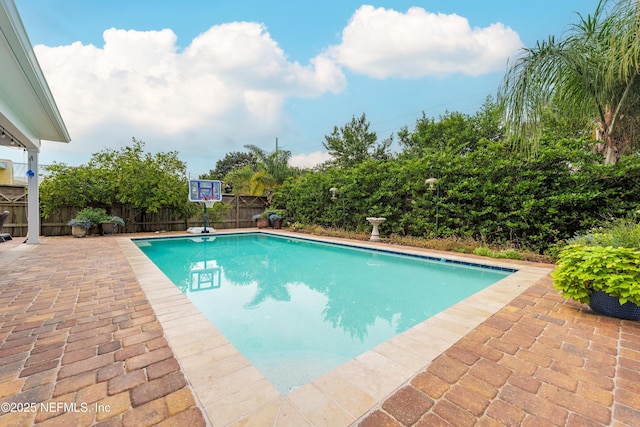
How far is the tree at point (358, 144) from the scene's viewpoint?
757 inches

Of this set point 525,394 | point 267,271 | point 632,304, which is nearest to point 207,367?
point 525,394

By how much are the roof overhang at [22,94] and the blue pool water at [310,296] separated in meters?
3.64

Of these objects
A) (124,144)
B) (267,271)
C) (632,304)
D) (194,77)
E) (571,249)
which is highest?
(194,77)

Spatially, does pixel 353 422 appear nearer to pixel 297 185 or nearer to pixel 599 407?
pixel 599 407

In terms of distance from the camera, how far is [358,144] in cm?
1914

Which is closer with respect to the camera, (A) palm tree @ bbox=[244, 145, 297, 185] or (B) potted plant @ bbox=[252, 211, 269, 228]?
(B) potted plant @ bbox=[252, 211, 269, 228]

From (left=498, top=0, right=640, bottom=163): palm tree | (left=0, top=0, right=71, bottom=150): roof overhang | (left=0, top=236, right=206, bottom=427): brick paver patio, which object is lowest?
(left=0, top=236, right=206, bottom=427): brick paver patio

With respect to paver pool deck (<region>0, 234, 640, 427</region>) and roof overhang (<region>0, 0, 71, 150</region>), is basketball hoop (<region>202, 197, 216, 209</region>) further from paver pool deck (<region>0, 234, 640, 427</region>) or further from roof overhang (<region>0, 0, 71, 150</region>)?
paver pool deck (<region>0, 234, 640, 427</region>)

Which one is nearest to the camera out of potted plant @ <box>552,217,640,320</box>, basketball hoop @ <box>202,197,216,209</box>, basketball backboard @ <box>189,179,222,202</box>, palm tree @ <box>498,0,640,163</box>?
Result: potted plant @ <box>552,217,640,320</box>

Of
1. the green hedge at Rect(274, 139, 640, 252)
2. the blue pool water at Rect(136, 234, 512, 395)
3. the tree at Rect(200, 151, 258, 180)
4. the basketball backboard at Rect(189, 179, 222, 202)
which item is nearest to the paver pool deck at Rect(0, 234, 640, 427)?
the blue pool water at Rect(136, 234, 512, 395)

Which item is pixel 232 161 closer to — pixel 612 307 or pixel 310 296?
pixel 310 296

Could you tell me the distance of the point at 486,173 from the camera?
22.6ft

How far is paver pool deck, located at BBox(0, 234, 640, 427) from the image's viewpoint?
1.42m

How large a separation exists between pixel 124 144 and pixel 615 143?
14.2 m
